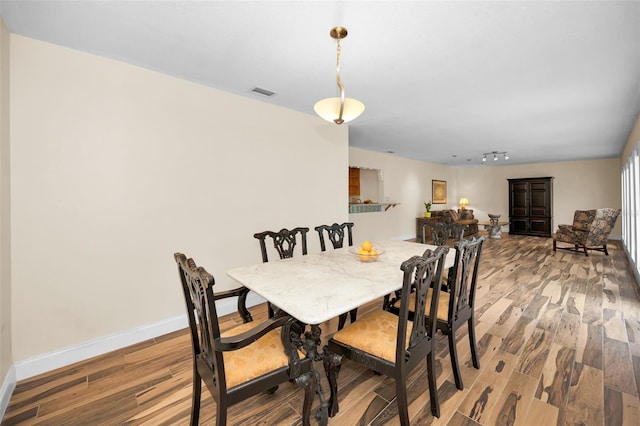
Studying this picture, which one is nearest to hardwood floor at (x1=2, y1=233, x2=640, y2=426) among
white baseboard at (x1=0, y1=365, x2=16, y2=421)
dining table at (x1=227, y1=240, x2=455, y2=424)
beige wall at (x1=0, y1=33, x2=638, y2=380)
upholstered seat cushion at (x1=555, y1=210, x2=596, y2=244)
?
white baseboard at (x1=0, y1=365, x2=16, y2=421)

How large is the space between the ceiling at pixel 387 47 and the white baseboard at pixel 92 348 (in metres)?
2.30

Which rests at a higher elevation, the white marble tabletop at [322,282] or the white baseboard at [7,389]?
the white marble tabletop at [322,282]

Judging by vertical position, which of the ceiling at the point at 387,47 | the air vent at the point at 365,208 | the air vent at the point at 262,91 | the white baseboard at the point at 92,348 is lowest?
the white baseboard at the point at 92,348

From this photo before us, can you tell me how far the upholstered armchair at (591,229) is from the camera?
5316 mm

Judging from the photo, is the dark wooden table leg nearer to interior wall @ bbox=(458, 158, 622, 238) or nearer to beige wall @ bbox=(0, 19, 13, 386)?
beige wall @ bbox=(0, 19, 13, 386)

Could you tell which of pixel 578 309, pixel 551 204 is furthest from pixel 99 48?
pixel 551 204

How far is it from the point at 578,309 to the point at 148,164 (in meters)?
4.63

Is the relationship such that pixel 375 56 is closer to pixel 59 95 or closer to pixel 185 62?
pixel 185 62

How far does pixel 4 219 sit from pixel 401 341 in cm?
258

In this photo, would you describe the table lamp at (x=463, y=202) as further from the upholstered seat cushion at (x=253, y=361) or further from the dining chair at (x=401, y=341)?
the upholstered seat cushion at (x=253, y=361)

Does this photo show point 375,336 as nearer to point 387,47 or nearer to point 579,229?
point 387,47

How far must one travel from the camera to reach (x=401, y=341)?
54.7 inches

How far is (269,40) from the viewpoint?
6.62 ft

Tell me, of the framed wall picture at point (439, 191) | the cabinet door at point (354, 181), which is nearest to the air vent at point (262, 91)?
the cabinet door at point (354, 181)
